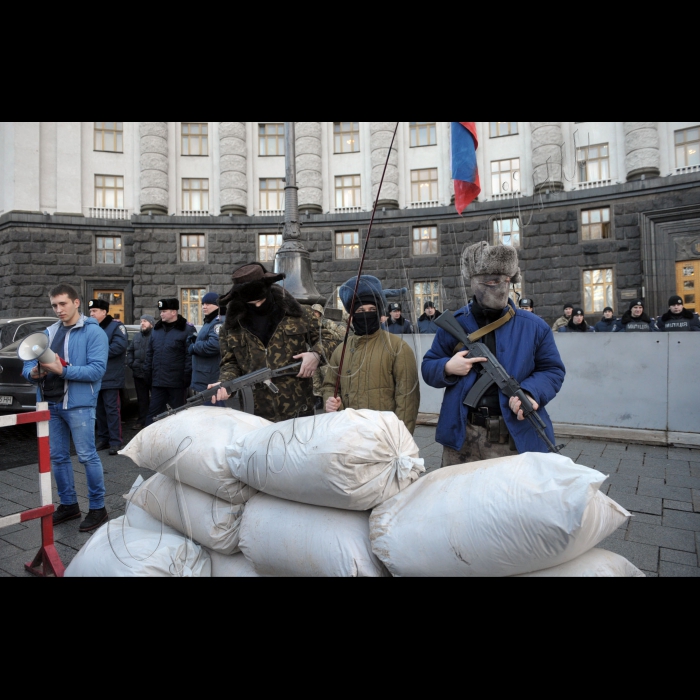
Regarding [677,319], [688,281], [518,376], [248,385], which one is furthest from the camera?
[688,281]

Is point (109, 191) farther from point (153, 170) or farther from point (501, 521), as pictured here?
point (501, 521)

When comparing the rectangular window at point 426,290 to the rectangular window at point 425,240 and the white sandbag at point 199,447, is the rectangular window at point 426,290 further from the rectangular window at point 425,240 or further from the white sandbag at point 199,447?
the white sandbag at point 199,447

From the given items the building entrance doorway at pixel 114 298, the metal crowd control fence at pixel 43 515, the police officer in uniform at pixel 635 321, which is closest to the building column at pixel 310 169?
the building entrance doorway at pixel 114 298

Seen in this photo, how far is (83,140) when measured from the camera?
19.6 meters

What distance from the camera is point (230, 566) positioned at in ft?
6.42

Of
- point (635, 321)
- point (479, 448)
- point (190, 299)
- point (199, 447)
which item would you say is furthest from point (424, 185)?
point (199, 447)

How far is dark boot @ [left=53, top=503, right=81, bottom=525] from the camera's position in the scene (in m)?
3.39

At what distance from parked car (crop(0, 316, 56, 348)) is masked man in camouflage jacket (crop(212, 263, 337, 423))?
5.51 metres

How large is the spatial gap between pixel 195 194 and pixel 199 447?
20407mm

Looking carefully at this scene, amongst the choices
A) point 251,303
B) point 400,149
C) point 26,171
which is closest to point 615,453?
point 251,303

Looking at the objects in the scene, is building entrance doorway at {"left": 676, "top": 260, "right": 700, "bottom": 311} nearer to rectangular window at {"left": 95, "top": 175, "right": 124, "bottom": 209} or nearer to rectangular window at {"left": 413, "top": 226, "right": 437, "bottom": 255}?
rectangular window at {"left": 413, "top": 226, "right": 437, "bottom": 255}

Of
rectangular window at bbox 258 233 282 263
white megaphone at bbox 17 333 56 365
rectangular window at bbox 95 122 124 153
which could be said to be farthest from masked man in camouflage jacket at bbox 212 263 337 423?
rectangular window at bbox 95 122 124 153

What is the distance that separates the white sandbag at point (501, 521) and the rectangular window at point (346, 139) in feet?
69.1

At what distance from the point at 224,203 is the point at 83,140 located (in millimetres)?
5846
